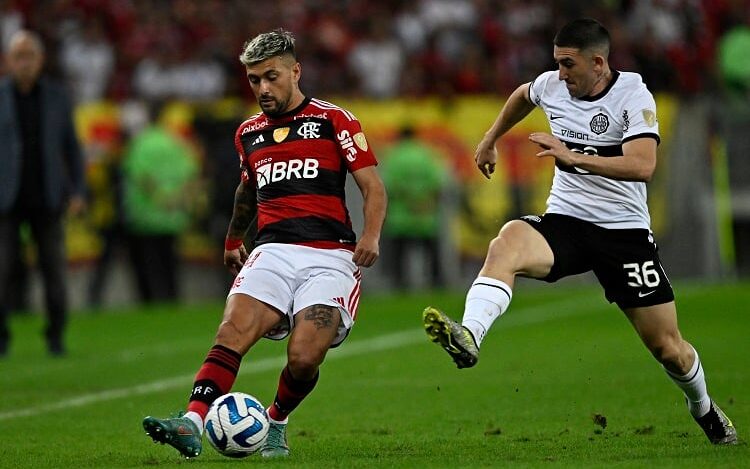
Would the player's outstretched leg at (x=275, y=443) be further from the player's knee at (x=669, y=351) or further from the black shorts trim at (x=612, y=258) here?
the player's knee at (x=669, y=351)

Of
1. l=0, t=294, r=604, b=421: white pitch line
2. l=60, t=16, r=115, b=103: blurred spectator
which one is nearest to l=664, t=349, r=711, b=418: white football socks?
l=0, t=294, r=604, b=421: white pitch line

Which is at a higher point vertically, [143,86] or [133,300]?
[143,86]

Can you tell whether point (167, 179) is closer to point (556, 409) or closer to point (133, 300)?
point (133, 300)

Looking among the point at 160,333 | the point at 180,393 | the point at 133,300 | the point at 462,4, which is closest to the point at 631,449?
the point at 180,393

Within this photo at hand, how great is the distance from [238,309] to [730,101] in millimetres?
15587

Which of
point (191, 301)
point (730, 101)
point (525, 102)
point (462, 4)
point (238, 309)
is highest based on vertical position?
point (525, 102)

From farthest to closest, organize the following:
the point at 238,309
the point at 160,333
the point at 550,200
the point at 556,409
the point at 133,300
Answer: the point at 133,300 → the point at 160,333 → the point at 556,409 → the point at 550,200 → the point at 238,309

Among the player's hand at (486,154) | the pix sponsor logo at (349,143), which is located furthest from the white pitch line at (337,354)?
the player's hand at (486,154)

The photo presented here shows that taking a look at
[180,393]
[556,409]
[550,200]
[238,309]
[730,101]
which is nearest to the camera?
[238,309]

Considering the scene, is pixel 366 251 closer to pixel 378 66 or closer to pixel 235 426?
pixel 235 426

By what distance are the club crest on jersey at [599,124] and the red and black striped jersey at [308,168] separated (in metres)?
1.10

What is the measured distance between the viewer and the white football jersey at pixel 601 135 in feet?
24.1

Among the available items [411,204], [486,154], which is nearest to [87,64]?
[411,204]

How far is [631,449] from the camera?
7168 mm
